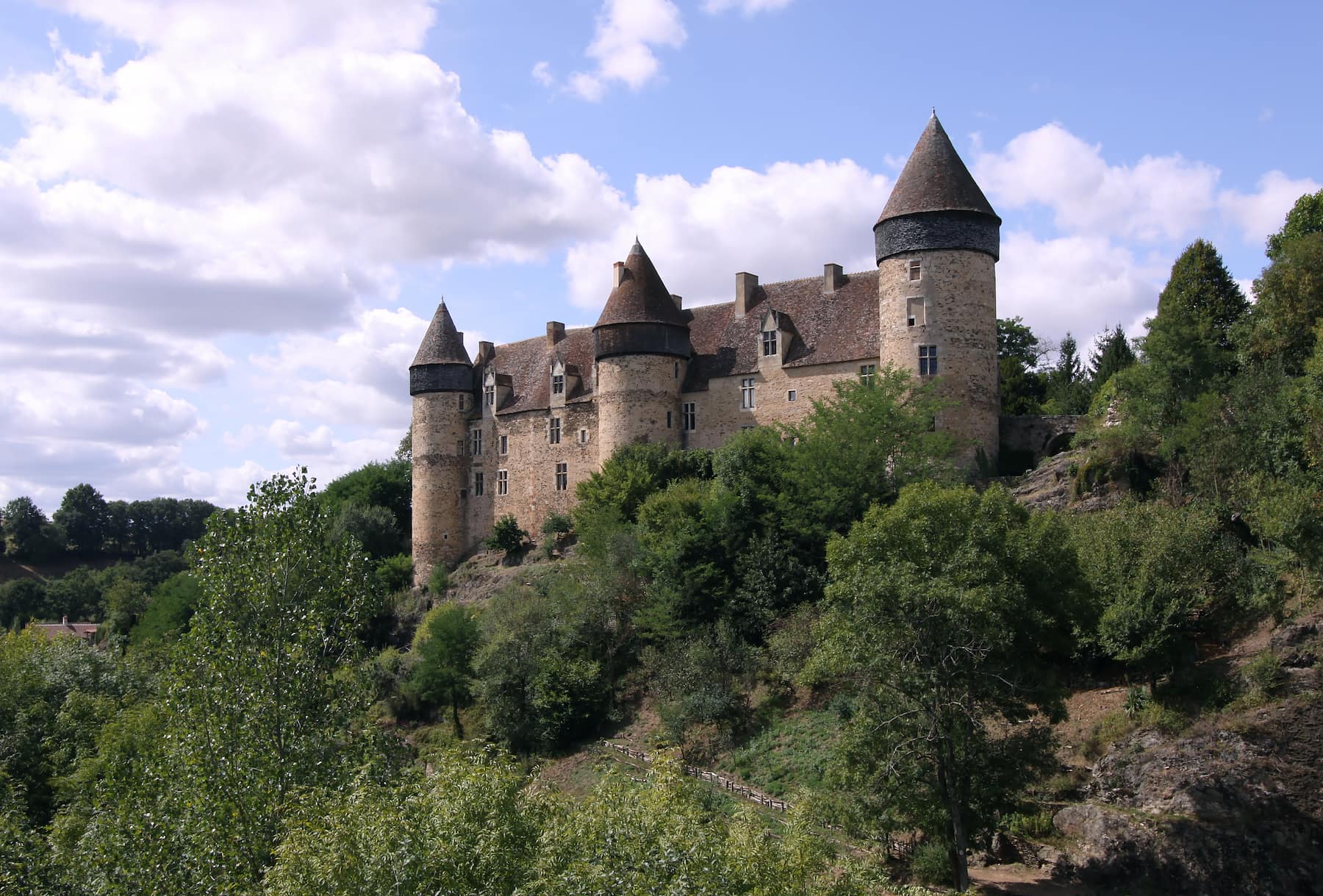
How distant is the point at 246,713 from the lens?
2134cm

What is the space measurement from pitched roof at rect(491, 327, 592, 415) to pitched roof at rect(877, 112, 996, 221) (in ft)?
54.0

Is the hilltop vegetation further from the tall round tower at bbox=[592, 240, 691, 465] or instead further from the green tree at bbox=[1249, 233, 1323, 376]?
the tall round tower at bbox=[592, 240, 691, 465]

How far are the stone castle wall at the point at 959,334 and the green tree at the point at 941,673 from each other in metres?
14.8

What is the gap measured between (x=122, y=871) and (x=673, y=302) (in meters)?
34.7

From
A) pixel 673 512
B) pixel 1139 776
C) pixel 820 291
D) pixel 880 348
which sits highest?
pixel 820 291

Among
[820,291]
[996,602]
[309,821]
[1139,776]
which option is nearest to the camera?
[309,821]

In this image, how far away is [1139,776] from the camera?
1023 inches

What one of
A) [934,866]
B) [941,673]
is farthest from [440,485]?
[934,866]

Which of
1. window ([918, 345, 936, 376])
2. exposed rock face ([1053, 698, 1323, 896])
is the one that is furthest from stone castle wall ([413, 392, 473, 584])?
exposed rock face ([1053, 698, 1323, 896])

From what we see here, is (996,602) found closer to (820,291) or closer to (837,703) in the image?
(837,703)

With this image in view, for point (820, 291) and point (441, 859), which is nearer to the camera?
point (441, 859)

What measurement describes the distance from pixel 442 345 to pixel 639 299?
1327 centimetres

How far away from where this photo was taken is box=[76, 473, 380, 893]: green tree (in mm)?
19781

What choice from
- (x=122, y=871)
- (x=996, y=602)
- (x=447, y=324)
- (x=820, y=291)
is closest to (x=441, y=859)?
(x=122, y=871)
